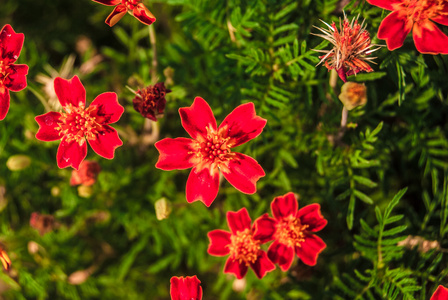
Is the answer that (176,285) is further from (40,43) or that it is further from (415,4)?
(40,43)

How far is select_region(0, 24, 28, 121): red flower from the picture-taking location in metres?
1.40

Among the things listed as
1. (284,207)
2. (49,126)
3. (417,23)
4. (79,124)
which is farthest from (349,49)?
(49,126)

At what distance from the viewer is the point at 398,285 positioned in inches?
54.4

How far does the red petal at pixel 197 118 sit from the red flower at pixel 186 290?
0.51 meters

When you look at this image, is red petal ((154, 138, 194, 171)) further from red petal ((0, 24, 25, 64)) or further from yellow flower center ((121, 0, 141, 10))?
red petal ((0, 24, 25, 64))

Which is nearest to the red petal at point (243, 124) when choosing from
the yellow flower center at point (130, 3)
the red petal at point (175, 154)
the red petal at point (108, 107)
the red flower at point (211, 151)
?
the red flower at point (211, 151)

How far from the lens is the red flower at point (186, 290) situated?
4.33ft

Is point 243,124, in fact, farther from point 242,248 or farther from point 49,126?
point 49,126

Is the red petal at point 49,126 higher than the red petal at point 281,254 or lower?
higher

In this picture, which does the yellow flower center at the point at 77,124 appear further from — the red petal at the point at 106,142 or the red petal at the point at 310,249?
the red petal at the point at 310,249

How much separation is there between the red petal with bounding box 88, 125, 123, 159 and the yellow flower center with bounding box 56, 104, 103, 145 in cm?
2

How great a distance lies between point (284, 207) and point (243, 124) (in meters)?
0.39

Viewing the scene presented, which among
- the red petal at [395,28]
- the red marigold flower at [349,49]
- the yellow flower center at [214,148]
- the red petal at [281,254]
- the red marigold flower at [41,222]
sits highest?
the red petal at [395,28]

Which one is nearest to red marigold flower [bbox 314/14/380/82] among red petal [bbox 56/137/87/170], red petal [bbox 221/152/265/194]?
red petal [bbox 221/152/265/194]
